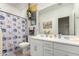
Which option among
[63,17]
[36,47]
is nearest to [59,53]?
[36,47]

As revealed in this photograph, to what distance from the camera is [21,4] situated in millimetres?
1607

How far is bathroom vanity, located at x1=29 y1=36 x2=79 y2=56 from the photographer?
1448 millimetres

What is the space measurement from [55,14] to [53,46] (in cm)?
40

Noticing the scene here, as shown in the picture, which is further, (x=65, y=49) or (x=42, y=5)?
(x=42, y=5)

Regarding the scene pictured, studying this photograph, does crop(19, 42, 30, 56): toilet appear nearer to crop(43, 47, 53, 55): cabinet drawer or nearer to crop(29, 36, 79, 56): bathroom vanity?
crop(29, 36, 79, 56): bathroom vanity

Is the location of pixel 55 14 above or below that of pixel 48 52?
above

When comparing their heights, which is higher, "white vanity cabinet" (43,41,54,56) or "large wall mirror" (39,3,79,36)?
"large wall mirror" (39,3,79,36)

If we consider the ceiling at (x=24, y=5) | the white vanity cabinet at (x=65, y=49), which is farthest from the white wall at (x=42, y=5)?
the white vanity cabinet at (x=65, y=49)

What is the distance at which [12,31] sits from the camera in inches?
63.2

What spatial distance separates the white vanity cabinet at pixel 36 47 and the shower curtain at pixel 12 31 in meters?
0.12


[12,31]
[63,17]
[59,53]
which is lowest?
[59,53]

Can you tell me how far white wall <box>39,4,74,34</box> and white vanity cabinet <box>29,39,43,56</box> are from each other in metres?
0.16

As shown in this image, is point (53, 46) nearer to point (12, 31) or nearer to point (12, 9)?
point (12, 31)

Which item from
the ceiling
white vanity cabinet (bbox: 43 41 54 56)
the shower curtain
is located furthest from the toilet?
the ceiling
